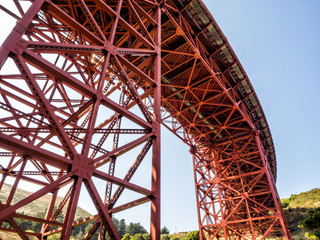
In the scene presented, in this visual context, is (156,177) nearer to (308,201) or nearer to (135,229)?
(308,201)

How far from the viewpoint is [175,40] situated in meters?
13.3

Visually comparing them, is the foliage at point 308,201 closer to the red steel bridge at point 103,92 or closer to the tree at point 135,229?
the red steel bridge at point 103,92

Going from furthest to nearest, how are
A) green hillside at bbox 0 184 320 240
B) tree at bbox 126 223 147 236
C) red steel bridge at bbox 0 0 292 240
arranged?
1. tree at bbox 126 223 147 236
2. green hillside at bbox 0 184 320 240
3. red steel bridge at bbox 0 0 292 240

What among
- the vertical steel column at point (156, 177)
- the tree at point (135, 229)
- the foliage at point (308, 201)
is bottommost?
the vertical steel column at point (156, 177)

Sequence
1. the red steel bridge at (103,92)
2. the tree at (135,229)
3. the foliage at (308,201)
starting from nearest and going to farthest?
the red steel bridge at (103,92) → the foliage at (308,201) → the tree at (135,229)

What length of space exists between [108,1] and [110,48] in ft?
16.7

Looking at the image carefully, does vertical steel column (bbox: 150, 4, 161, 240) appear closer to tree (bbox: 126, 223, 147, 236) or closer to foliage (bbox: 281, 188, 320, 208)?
foliage (bbox: 281, 188, 320, 208)

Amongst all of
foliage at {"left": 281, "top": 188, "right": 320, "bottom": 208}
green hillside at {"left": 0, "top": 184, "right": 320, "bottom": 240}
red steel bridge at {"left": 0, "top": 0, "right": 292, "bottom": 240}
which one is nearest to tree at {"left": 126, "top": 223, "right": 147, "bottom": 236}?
green hillside at {"left": 0, "top": 184, "right": 320, "bottom": 240}

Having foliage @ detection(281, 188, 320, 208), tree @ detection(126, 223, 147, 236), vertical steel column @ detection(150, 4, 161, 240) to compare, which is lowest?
vertical steel column @ detection(150, 4, 161, 240)

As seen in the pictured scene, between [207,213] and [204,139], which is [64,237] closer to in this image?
[207,213]

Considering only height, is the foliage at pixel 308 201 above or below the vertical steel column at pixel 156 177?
above

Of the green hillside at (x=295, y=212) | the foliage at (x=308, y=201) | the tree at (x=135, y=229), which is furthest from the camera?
the tree at (x=135, y=229)

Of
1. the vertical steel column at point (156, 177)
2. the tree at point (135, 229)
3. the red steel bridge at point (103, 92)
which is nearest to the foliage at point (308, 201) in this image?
the red steel bridge at point (103, 92)

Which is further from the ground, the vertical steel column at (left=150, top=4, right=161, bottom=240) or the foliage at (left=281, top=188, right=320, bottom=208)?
→ the foliage at (left=281, top=188, right=320, bottom=208)
